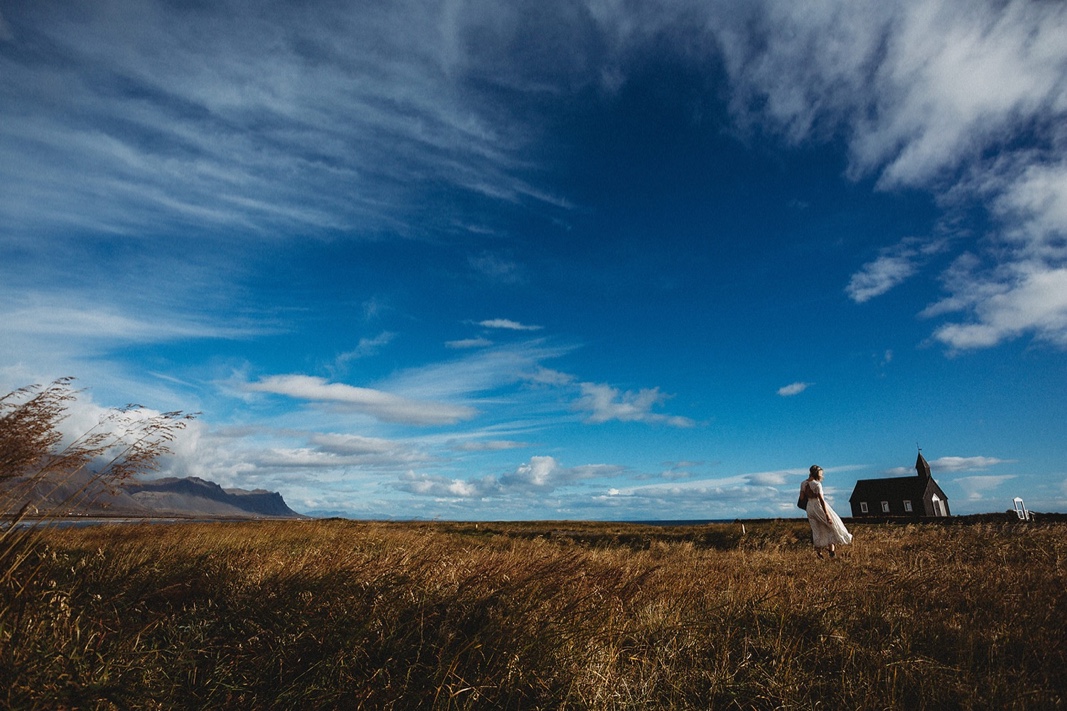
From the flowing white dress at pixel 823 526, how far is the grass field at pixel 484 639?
17.9 ft

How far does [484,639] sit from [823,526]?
10.8 meters

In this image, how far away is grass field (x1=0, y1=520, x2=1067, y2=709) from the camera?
3184mm

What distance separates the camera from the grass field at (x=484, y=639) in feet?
10.4

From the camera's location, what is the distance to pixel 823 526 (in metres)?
11.8

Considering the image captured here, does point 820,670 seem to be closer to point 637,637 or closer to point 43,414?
point 637,637

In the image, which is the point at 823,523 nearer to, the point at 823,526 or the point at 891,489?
the point at 823,526

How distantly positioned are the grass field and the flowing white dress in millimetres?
5450

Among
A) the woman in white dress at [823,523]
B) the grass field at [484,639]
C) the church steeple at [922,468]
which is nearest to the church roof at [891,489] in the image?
the church steeple at [922,468]

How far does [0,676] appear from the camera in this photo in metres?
2.74

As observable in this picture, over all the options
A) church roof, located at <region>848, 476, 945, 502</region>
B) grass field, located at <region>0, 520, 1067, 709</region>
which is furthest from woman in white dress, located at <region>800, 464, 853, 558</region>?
church roof, located at <region>848, 476, 945, 502</region>

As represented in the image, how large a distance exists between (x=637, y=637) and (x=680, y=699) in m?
0.85

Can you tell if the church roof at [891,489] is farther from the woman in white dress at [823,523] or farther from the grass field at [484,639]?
the grass field at [484,639]

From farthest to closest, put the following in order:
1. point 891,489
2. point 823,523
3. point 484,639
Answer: point 891,489 → point 823,523 → point 484,639

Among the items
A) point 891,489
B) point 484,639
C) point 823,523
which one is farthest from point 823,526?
point 891,489
